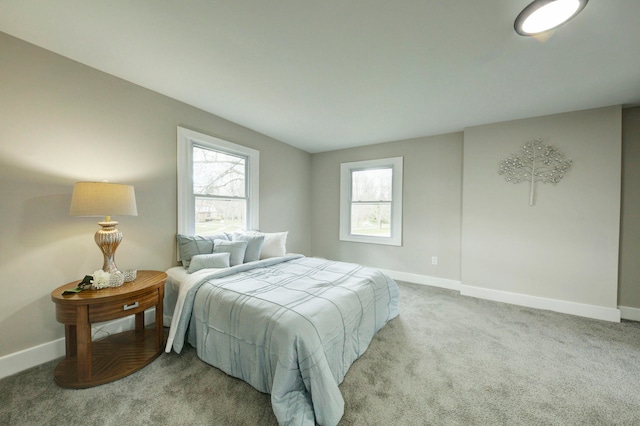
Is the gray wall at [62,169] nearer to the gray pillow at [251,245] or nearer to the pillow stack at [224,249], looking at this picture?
the pillow stack at [224,249]

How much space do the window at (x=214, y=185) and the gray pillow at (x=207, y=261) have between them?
49cm

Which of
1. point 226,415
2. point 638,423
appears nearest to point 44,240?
point 226,415

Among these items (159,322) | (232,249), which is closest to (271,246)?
(232,249)

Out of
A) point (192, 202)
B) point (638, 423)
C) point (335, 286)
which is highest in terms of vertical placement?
point (192, 202)

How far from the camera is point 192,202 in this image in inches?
108

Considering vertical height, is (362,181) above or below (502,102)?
below

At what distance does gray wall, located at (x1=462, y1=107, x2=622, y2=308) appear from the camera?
2.62m

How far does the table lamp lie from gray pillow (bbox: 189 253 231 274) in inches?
23.9

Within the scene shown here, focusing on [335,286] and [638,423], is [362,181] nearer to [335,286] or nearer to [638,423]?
[335,286]

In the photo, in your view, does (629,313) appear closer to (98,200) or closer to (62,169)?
(98,200)

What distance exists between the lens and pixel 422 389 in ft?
5.14

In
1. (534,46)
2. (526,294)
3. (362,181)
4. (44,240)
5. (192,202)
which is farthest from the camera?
(362,181)

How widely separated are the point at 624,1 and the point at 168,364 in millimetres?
3810

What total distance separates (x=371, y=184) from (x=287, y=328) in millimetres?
3389
